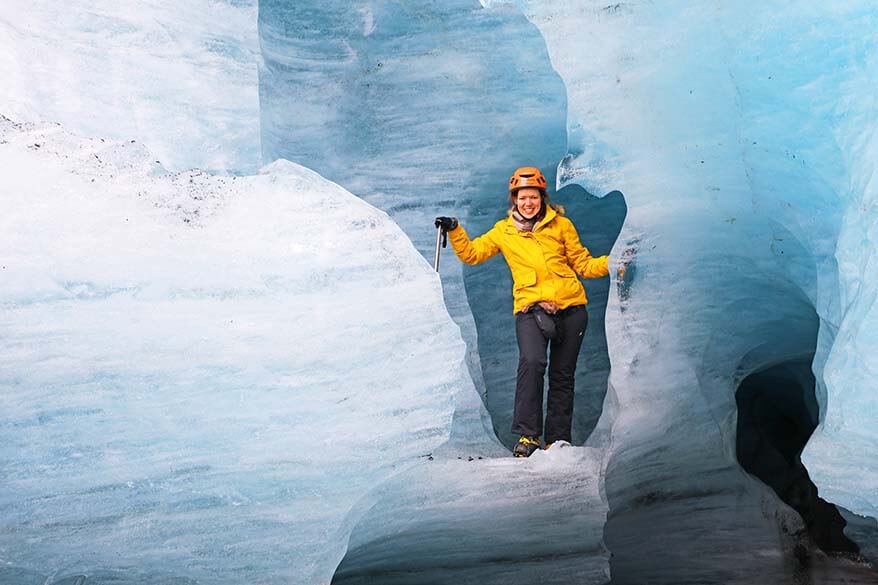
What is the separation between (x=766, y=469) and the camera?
4.57 metres

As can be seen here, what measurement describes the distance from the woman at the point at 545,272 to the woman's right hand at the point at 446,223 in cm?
3

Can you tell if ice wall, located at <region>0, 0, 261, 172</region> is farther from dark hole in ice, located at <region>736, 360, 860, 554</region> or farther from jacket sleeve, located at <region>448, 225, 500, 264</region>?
dark hole in ice, located at <region>736, 360, 860, 554</region>

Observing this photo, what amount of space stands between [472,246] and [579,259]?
1.09 ft

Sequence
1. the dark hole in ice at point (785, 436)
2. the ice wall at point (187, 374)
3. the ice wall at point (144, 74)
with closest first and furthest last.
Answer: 1. the ice wall at point (187, 374)
2. the ice wall at point (144, 74)
3. the dark hole in ice at point (785, 436)

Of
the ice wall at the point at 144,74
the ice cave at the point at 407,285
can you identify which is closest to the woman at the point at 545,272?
the ice cave at the point at 407,285

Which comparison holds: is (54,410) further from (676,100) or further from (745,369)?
(745,369)

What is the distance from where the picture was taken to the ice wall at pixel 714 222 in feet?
10.1

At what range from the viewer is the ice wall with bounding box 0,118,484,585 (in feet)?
9.18

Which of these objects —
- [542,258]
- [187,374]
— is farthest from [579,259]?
[187,374]

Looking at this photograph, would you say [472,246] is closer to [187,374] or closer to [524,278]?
[524,278]

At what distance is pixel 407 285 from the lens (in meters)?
3.09

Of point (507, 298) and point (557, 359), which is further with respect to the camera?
point (507, 298)

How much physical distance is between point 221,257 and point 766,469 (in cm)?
255

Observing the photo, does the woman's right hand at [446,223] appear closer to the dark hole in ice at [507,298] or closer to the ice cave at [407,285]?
the ice cave at [407,285]
